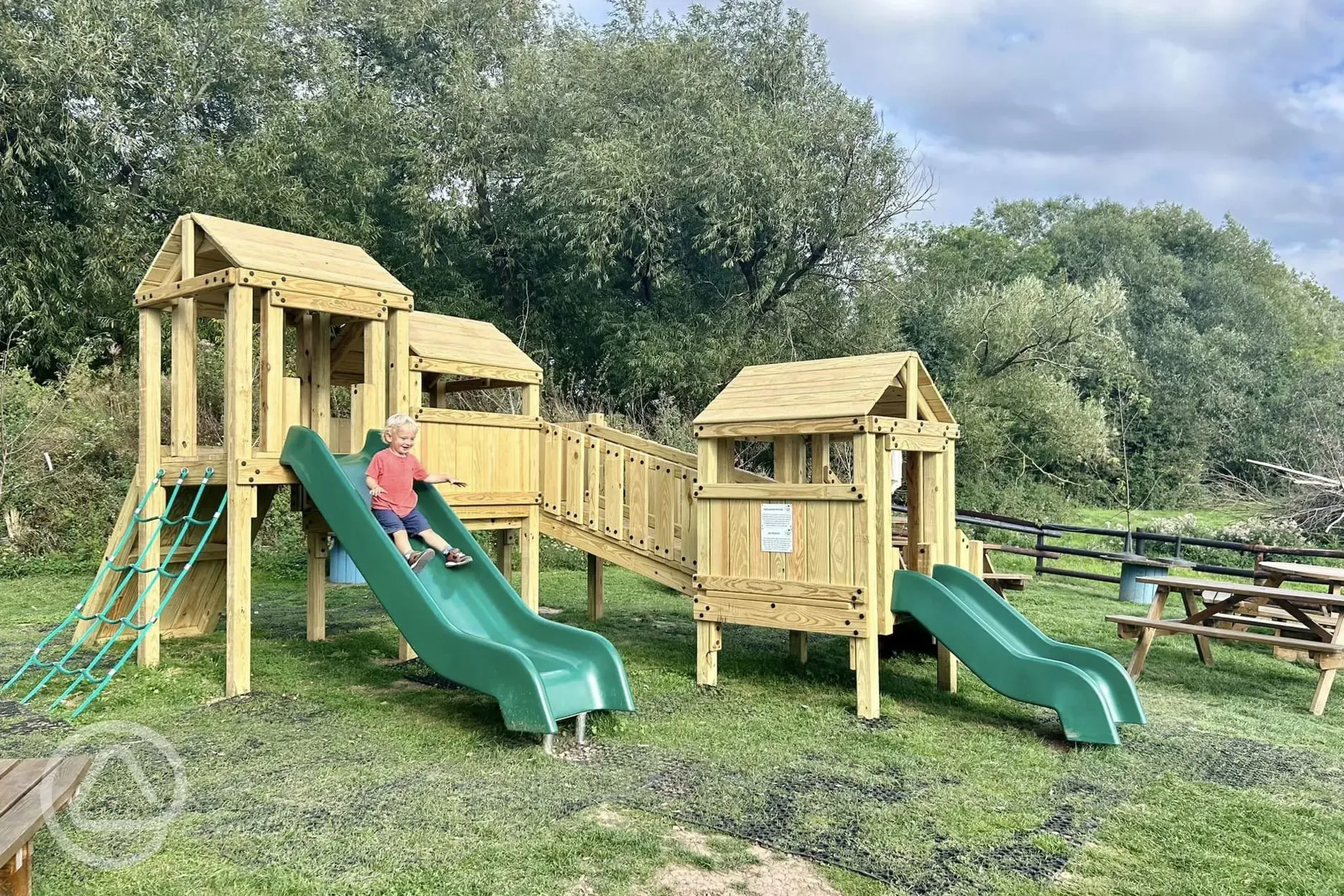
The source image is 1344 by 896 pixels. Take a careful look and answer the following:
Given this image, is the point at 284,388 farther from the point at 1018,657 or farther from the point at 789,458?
the point at 1018,657

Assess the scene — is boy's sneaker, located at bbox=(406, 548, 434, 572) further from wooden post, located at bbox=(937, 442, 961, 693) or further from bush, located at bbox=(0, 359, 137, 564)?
bush, located at bbox=(0, 359, 137, 564)

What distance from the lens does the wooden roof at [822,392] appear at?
6.86m

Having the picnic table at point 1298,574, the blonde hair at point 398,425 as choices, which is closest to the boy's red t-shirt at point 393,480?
the blonde hair at point 398,425

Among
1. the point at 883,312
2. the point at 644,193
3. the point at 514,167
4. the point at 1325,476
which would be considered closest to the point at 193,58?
the point at 514,167

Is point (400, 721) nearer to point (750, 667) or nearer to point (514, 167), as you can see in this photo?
point (750, 667)

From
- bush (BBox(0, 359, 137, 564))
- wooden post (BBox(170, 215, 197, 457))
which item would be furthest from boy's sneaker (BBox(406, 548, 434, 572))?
bush (BBox(0, 359, 137, 564))

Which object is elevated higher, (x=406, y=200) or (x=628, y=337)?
(x=406, y=200)

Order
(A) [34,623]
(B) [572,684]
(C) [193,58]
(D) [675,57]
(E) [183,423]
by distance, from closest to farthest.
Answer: (B) [572,684] → (E) [183,423] → (A) [34,623] → (C) [193,58] → (D) [675,57]

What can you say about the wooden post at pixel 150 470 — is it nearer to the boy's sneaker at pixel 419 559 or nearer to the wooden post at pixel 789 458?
the boy's sneaker at pixel 419 559

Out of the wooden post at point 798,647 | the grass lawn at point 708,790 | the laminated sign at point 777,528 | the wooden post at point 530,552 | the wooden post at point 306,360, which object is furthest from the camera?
the wooden post at point 530,552

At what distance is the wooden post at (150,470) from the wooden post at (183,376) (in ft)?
0.42

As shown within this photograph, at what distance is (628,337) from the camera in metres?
21.3

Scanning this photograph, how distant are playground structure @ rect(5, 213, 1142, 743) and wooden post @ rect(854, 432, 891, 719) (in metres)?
0.02

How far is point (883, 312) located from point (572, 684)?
17.3 meters
